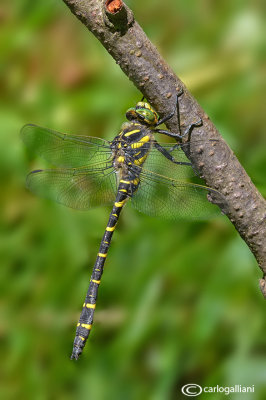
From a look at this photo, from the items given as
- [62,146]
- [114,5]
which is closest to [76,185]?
[62,146]

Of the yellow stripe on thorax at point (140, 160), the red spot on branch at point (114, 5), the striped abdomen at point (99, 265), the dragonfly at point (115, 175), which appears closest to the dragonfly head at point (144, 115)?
the dragonfly at point (115, 175)

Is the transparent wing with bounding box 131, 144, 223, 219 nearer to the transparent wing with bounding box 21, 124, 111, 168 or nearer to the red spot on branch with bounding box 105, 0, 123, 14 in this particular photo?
the transparent wing with bounding box 21, 124, 111, 168

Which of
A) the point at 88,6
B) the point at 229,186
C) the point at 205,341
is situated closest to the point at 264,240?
the point at 229,186

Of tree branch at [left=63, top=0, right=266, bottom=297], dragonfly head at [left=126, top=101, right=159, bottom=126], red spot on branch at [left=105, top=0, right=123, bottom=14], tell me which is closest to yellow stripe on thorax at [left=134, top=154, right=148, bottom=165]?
dragonfly head at [left=126, top=101, right=159, bottom=126]

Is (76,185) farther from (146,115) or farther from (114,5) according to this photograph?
(114,5)

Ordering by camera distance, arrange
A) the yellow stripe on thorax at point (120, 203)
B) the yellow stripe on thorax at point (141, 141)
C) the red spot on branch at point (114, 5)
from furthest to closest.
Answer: the yellow stripe on thorax at point (120, 203), the yellow stripe on thorax at point (141, 141), the red spot on branch at point (114, 5)

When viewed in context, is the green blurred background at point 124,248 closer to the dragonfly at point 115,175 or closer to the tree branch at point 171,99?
the dragonfly at point 115,175

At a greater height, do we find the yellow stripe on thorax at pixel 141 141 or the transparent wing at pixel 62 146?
the transparent wing at pixel 62 146
